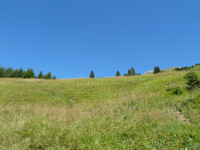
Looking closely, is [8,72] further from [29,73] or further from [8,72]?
[29,73]

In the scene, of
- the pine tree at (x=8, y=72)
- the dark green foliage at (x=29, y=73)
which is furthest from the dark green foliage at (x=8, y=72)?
the dark green foliage at (x=29, y=73)

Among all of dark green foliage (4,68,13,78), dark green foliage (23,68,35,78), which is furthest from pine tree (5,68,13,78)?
dark green foliage (23,68,35,78)

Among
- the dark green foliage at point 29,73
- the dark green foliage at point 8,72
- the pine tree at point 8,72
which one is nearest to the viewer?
the dark green foliage at point 29,73

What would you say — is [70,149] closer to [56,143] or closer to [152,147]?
[56,143]

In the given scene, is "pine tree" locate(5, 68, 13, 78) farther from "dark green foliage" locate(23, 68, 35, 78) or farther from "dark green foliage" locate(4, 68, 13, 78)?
"dark green foliage" locate(23, 68, 35, 78)

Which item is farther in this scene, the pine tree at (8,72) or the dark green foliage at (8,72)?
the pine tree at (8,72)

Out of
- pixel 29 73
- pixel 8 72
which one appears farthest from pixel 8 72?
pixel 29 73

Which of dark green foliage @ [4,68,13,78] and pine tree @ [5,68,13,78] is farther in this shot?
pine tree @ [5,68,13,78]

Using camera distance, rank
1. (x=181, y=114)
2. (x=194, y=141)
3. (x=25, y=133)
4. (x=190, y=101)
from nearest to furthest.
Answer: (x=194, y=141), (x=25, y=133), (x=181, y=114), (x=190, y=101)

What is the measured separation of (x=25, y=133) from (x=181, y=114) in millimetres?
8511

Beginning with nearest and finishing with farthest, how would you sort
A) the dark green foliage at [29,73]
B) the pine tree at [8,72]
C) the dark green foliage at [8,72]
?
1. the dark green foliage at [29,73]
2. the dark green foliage at [8,72]
3. the pine tree at [8,72]

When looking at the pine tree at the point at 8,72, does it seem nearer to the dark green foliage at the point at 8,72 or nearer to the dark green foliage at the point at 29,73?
the dark green foliage at the point at 8,72

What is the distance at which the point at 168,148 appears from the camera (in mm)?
3943

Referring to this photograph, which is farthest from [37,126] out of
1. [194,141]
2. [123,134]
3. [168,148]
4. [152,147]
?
[194,141]
